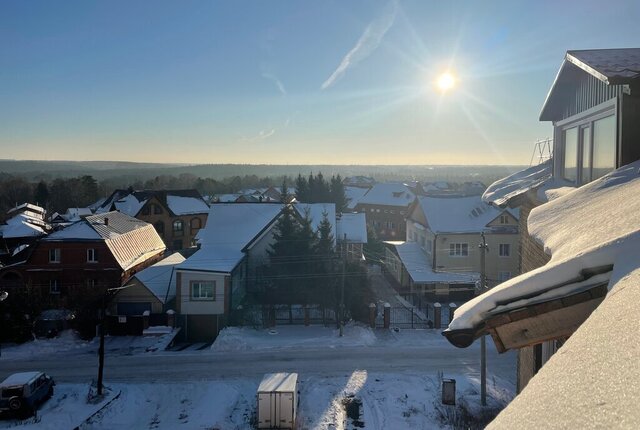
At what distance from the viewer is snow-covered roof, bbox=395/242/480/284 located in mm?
25719

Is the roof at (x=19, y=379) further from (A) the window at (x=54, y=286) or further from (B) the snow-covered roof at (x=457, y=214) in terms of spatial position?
(B) the snow-covered roof at (x=457, y=214)

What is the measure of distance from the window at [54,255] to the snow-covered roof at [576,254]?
87.0ft

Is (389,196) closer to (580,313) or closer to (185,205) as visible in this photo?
(185,205)

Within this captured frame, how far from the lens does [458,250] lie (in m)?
27.5

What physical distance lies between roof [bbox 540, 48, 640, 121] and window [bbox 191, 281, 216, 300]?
18410 millimetres

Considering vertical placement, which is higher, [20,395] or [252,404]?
[20,395]

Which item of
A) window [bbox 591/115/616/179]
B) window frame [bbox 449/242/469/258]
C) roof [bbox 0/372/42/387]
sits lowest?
roof [bbox 0/372/42/387]

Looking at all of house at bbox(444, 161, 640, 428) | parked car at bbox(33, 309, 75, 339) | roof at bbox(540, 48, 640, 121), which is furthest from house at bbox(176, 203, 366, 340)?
house at bbox(444, 161, 640, 428)

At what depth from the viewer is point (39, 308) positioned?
22016 mm

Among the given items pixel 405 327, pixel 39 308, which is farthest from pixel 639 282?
pixel 39 308

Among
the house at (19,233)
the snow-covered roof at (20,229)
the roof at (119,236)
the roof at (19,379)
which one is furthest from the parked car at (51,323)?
the snow-covered roof at (20,229)

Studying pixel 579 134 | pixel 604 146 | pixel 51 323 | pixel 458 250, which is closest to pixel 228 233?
pixel 51 323

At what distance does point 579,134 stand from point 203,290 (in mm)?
19254

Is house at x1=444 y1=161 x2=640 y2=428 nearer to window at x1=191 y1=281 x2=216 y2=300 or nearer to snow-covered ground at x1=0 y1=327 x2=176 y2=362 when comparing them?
snow-covered ground at x1=0 y1=327 x2=176 y2=362
